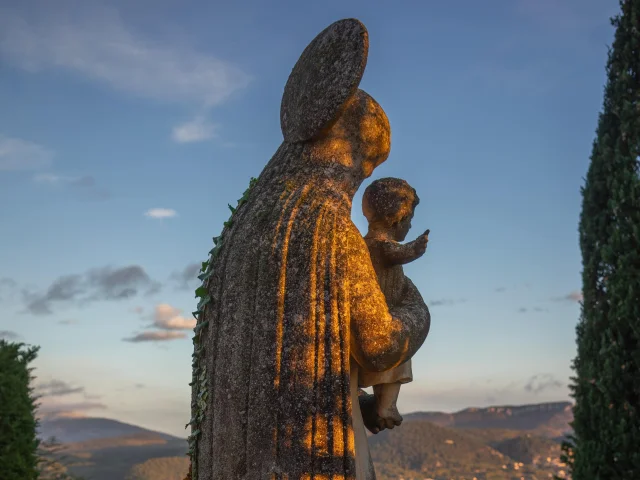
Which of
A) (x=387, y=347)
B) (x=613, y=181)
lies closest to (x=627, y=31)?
(x=613, y=181)

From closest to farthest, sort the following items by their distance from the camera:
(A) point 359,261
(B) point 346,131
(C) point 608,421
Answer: (A) point 359,261 < (B) point 346,131 < (C) point 608,421

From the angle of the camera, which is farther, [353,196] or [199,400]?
[353,196]

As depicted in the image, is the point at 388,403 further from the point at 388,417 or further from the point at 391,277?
the point at 391,277

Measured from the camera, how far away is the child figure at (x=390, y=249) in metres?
4.52

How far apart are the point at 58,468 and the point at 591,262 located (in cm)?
927

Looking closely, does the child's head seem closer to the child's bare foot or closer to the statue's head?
the statue's head

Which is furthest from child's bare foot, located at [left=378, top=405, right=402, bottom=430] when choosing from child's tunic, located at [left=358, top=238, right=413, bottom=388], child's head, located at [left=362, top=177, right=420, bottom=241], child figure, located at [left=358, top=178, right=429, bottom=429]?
child's head, located at [left=362, top=177, right=420, bottom=241]

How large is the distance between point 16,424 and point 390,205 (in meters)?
7.89

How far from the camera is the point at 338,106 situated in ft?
13.9

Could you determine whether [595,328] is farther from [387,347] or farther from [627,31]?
[387,347]

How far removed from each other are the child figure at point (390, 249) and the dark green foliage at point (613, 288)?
717 cm

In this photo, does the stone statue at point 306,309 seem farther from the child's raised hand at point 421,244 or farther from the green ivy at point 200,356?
the child's raised hand at point 421,244

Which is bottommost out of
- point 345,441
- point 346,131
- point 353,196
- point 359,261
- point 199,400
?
point 345,441

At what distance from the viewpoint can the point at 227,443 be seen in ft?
12.7
